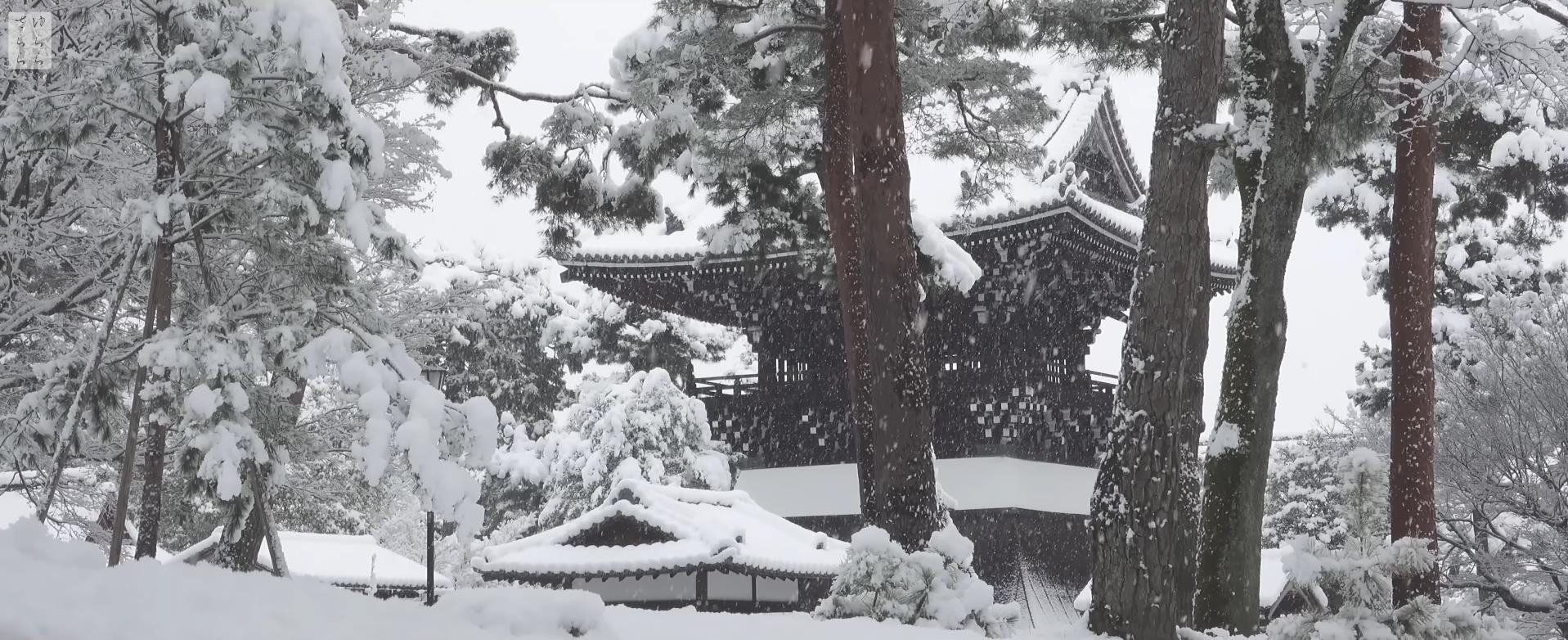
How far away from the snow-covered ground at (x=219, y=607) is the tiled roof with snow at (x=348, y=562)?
73.7 feet

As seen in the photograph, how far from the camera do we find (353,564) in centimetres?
2781

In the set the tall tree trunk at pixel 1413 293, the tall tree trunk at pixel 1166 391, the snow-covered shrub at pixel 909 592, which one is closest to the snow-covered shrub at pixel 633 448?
the tall tree trunk at pixel 1413 293

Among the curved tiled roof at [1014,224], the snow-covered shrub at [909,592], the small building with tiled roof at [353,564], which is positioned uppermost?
the curved tiled roof at [1014,224]

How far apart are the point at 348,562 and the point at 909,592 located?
23764 mm

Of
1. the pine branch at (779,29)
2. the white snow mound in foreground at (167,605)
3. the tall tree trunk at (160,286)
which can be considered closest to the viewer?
the white snow mound in foreground at (167,605)

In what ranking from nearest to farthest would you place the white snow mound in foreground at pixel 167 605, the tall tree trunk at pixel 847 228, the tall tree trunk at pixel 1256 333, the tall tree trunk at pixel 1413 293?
the white snow mound in foreground at pixel 167 605
the tall tree trunk at pixel 1256 333
the tall tree trunk at pixel 847 228
the tall tree trunk at pixel 1413 293

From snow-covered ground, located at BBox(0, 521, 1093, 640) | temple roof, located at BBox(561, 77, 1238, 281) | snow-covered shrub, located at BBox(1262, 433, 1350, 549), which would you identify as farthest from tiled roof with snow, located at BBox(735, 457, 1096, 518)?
snow-covered shrub, located at BBox(1262, 433, 1350, 549)

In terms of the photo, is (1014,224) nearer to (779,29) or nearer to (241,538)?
(779,29)

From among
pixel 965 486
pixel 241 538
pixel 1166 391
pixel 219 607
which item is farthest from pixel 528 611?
pixel 965 486

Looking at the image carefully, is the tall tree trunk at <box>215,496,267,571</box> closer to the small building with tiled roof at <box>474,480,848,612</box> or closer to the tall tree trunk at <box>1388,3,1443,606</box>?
the small building with tiled roof at <box>474,480,848,612</box>

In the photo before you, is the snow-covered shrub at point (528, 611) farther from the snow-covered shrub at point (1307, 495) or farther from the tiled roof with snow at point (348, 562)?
the snow-covered shrub at point (1307, 495)

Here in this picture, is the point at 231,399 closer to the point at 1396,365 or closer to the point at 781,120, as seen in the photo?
the point at 781,120

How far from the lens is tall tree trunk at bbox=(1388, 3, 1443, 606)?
31.9 feet

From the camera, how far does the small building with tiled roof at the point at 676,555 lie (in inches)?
622
